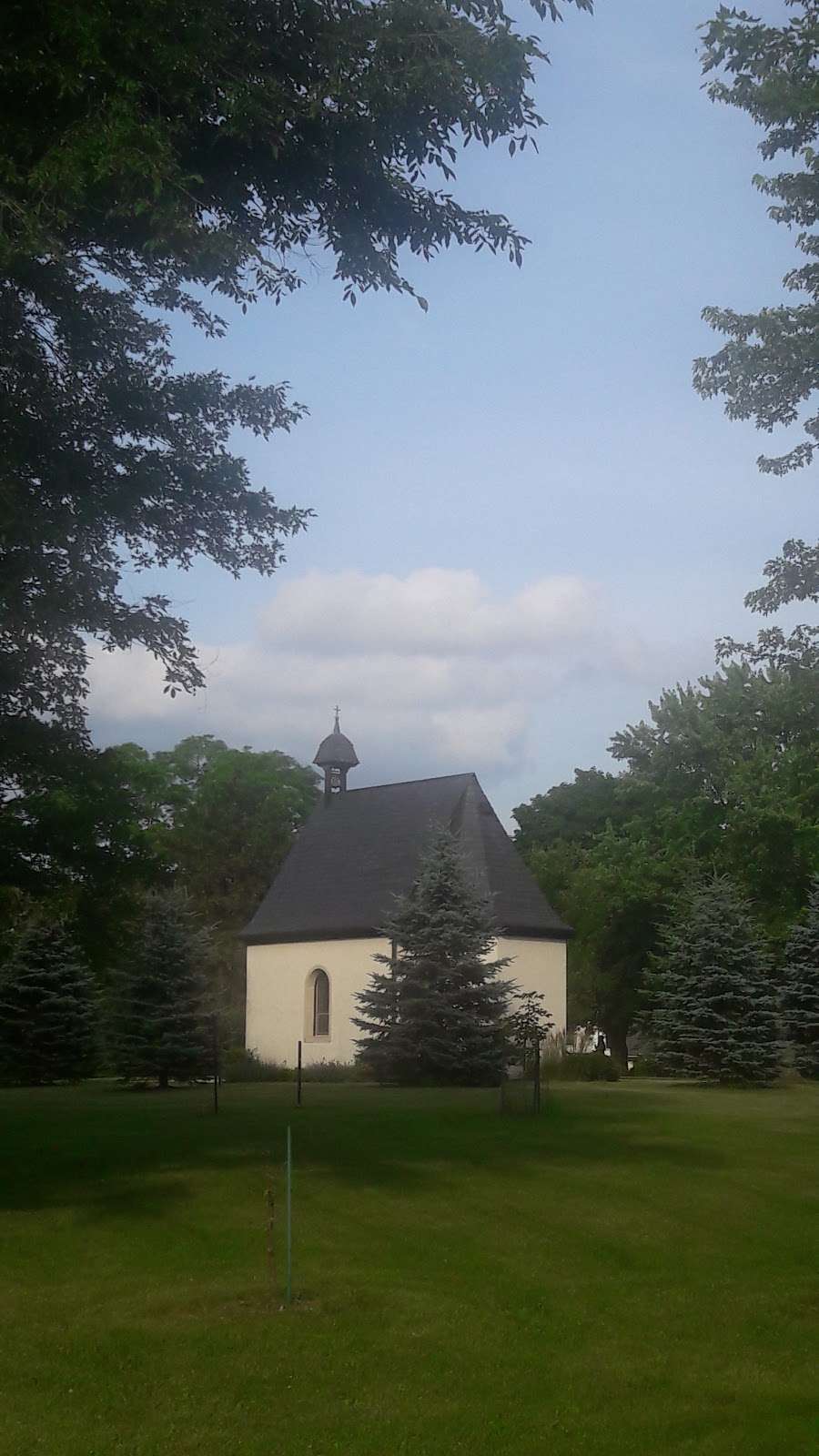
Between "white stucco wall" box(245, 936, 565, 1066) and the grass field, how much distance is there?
24.0m

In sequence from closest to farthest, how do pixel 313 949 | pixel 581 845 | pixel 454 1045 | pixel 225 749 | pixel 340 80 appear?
pixel 340 80 < pixel 454 1045 < pixel 313 949 < pixel 581 845 < pixel 225 749

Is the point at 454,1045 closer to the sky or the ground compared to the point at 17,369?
closer to the ground

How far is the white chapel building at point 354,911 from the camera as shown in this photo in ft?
150

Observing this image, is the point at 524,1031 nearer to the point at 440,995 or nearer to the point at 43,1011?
the point at 440,995

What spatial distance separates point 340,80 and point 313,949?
36784 millimetres

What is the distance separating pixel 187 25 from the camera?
45.1ft

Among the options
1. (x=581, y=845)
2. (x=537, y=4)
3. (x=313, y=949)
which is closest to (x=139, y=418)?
(x=537, y=4)

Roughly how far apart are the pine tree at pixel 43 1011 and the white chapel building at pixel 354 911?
961 centimetres

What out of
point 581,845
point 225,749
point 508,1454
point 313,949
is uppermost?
point 225,749

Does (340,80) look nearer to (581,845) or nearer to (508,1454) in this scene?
(508,1454)

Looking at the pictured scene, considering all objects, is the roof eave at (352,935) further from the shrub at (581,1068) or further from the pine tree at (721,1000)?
the pine tree at (721,1000)

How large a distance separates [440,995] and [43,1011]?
35.1 feet

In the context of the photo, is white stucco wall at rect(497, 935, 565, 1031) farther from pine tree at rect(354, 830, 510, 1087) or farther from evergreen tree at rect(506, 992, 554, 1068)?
pine tree at rect(354, 830, 510, 1087)

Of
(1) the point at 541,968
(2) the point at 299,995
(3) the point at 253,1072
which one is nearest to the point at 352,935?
(2) the point at 299,995
